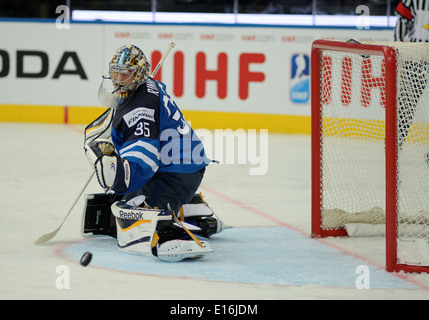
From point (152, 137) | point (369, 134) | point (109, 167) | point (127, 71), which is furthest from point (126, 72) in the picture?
point (369, 134)

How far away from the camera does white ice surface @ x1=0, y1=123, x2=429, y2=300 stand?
10.9 ft

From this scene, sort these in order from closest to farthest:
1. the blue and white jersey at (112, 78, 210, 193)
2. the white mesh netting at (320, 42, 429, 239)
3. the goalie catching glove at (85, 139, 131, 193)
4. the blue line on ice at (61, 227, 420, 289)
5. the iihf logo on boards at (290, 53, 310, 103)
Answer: the blue line on ice at (61, 227, 420, 289) < the goalie catching glove at (85, 139, 131, 193) < the blue and white jersey at (112, 78, 210, 193) < the white mesh netting at (320, 42, 429, 239) < the iihf logo on boards at (290, 53, 310, 103)

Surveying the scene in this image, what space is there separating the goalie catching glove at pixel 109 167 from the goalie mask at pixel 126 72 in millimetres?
280

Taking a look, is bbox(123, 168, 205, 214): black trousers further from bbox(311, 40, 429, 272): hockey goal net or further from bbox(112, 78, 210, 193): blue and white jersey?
bbox(311, 40, 429, 272): hockey goal net

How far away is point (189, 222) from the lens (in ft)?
14.1

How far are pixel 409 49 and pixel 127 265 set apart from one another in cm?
146

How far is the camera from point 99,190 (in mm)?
5863

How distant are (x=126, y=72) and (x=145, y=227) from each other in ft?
2.23

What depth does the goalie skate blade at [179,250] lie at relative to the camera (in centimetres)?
374

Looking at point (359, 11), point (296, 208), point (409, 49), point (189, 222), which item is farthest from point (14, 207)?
point (359, 11)

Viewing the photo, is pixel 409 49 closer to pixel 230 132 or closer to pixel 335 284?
pixel 335 284

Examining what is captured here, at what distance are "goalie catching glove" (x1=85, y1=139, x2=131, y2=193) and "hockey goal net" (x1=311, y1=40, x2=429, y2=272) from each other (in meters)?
1.08

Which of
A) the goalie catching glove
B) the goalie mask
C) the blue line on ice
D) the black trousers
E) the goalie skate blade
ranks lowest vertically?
the blue line on ice

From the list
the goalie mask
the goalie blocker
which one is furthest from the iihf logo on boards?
the goalie mask
